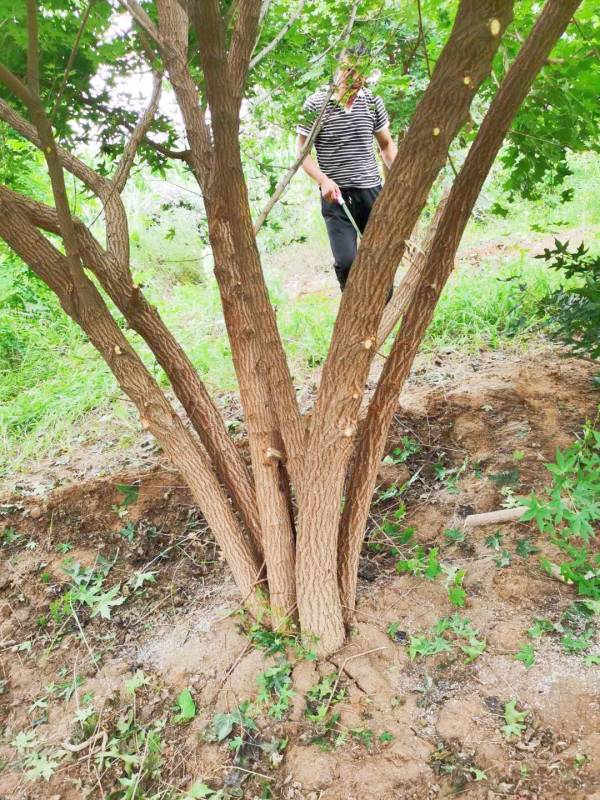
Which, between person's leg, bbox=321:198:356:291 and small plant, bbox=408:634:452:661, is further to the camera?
person's leg, bbox=321:198:356:291

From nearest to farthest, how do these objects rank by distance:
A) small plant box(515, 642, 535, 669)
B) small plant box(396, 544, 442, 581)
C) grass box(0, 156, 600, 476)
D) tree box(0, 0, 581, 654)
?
tree box(0, 0, 581, 654) < small plant box(515, 642, 535, 669) < small plant box(396, 544, 442, 581) < grass box(0, 156, 600, 476)

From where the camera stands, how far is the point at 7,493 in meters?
3.00

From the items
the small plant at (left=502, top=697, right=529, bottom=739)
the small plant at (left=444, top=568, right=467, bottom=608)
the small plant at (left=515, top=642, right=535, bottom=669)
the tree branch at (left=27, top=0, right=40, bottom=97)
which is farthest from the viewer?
the small plant at (left=444, top=568, right=467, bottom=608)

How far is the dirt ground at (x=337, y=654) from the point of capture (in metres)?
1.68

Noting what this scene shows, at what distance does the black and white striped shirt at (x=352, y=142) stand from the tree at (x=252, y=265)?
2.78 feet

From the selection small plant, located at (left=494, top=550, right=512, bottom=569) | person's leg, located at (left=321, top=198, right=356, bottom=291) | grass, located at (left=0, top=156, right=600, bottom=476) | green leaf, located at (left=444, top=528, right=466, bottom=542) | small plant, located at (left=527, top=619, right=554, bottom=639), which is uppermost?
person's leg, located at (left=321, top=198, right=356, bottom=291)

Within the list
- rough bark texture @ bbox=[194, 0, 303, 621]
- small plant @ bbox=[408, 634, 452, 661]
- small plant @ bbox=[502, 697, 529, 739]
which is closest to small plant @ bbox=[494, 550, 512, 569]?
small plant @ bbox=[408, 634, 452, 661]

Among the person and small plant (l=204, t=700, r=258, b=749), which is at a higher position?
the person

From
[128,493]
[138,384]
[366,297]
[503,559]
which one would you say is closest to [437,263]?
[366,297]

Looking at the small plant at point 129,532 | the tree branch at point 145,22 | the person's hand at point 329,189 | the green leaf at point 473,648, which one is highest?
the tree branch at point 145,22

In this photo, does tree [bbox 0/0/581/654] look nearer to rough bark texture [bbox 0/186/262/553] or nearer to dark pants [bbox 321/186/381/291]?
rough bark texture [bbox 0/186/262/553]

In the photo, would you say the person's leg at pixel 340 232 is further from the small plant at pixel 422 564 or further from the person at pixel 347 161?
the small plant at pixel 422 564

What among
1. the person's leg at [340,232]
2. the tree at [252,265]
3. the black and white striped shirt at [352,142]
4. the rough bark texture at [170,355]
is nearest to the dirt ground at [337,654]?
the tree at [252,265]

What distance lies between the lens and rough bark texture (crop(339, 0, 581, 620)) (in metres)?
1.27
